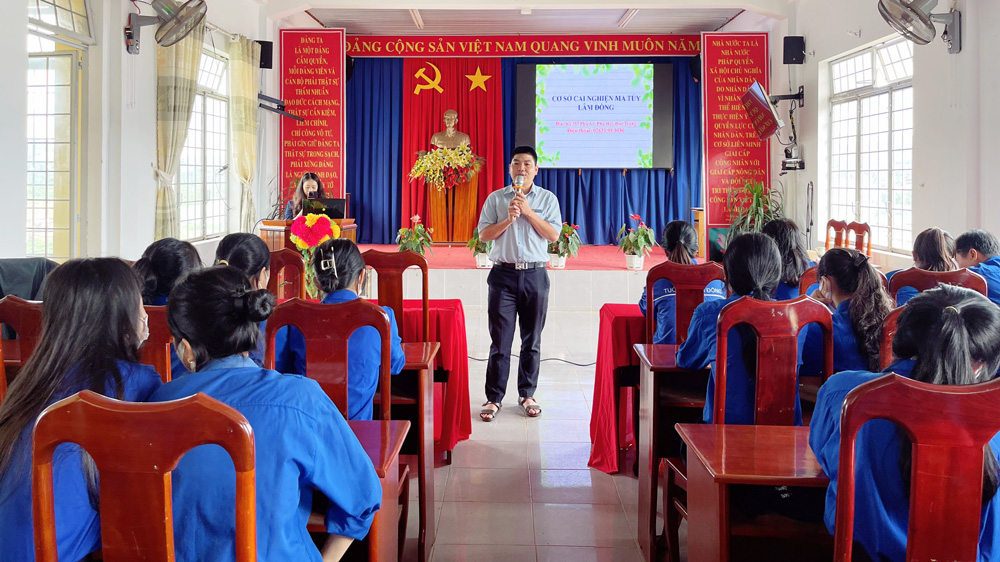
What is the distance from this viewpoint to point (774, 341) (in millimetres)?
1927

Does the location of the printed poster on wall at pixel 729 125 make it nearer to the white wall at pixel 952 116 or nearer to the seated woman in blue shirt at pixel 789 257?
the white wall at pixel 952 116

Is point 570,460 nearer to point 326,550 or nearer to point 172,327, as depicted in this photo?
point 326,550

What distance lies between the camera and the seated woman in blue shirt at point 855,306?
7.36 ft

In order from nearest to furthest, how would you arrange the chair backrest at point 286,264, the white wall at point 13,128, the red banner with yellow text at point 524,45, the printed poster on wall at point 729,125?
the chair backrest at point 286,264
the white wall at point 13,128
the printed poster on wall at point 729,125
the red banner with yellow text at point 524,45

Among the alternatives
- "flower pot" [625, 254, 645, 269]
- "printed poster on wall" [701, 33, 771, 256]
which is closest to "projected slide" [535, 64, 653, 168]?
"printed poster on wall" [701, 33, 771, 256]

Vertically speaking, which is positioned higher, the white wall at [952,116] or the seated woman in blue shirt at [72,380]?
the white wall at [952,116]

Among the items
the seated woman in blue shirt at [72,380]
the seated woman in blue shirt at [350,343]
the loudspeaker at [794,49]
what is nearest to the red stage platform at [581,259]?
the loudspeaker at [794,49]

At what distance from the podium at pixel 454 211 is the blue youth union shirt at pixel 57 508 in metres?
9.37

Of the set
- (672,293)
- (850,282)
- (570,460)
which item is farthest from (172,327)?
(570,460)

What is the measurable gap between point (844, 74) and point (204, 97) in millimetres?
5621

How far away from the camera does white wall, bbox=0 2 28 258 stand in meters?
4.18

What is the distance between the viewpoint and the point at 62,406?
102 cm

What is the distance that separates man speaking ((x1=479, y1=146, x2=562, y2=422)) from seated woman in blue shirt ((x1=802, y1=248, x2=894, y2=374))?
71.0 inches

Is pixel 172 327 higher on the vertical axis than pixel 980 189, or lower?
lower
